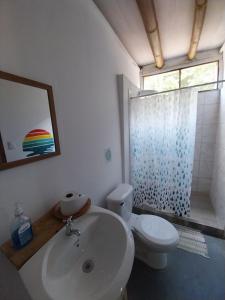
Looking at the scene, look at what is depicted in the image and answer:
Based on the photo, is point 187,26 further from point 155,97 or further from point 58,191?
point 58,191

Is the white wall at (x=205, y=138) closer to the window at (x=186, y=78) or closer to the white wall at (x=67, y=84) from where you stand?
the window at (x=186, y=78)

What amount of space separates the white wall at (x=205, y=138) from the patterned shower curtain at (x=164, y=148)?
0.96 meters

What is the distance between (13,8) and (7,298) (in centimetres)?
129

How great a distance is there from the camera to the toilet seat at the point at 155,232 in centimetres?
122

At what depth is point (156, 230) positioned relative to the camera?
136cm

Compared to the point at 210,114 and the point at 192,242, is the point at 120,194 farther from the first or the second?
the point at 210,114

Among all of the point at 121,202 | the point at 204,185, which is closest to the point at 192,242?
the point at 121,202

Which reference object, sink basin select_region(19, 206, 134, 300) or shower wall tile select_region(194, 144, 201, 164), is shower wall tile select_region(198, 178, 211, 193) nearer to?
shower wall tile select_region(194, 144, 201, 164)

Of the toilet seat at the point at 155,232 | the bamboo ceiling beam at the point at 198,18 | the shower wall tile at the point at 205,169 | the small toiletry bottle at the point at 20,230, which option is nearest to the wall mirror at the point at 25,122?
the small toiletry bottle at the point at 20,230

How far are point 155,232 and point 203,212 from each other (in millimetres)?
1256

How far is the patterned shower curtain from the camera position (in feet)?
5.61

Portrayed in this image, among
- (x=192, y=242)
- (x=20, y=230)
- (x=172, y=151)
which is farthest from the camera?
(x=172, y=151)

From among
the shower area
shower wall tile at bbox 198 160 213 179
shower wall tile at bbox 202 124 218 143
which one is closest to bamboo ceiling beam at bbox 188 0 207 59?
the shower area

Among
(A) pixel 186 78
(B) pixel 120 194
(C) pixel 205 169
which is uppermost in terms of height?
(A) pixel 186 78
